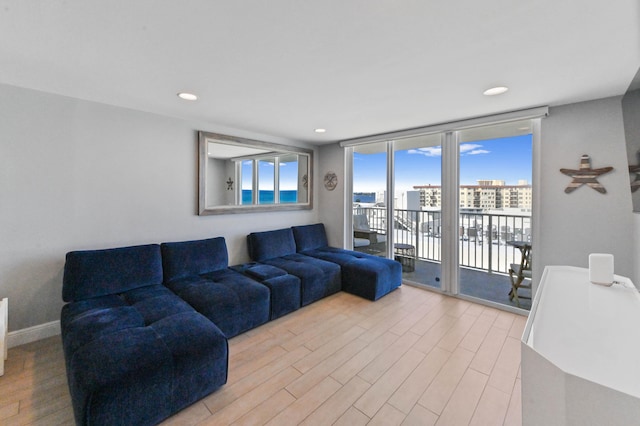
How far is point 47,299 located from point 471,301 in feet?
15.0

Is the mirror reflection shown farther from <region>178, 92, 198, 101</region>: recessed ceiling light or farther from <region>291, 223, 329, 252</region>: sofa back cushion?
<region>178, 92, 198, 101</region>: recessed ceiling light

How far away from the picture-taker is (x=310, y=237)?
4473 mm

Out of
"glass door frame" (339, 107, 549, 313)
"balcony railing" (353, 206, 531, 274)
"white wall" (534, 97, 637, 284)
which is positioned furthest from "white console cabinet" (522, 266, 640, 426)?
"balcony railing" (353, 206, 531, 274)

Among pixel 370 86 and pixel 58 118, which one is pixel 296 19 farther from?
pixel 58 118

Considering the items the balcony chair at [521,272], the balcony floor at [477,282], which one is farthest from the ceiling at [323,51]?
the balcony floor at [477,282]

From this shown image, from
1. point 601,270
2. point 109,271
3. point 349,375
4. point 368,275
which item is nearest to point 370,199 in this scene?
point 368,275

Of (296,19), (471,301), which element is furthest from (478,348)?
(296,19)

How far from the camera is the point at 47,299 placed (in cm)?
244

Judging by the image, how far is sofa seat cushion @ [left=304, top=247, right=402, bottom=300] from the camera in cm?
336

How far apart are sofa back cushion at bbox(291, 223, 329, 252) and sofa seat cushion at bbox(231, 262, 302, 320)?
1.07m

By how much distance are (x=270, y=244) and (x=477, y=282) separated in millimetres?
3121

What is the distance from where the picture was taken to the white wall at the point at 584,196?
237cm

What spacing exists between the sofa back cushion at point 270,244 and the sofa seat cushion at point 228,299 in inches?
31.9

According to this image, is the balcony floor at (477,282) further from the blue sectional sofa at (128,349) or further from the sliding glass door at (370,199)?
the blue sectional sofa at (128,349)
